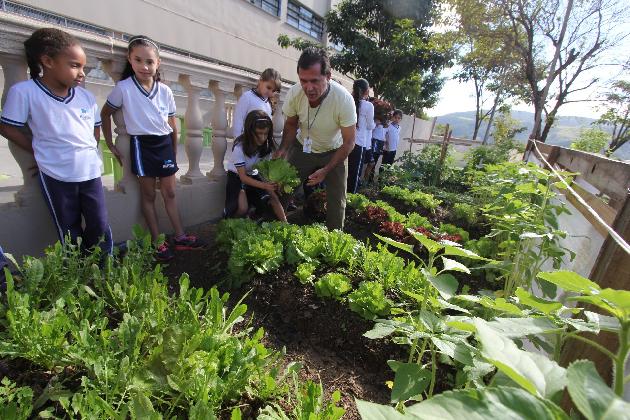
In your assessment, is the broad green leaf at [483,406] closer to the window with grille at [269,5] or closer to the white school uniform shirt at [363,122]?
the white school uniform shirt at [363,122]

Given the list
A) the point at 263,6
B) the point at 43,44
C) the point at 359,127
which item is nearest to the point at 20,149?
the point at 43,44

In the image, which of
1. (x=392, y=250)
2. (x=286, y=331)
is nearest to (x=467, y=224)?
(x=392, y=250)

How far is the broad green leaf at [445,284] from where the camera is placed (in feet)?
3.71

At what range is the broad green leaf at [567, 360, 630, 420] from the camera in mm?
388

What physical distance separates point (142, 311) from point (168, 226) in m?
1.66

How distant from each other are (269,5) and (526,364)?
1873 cm

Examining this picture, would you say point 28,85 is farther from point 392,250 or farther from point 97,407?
point 392,250

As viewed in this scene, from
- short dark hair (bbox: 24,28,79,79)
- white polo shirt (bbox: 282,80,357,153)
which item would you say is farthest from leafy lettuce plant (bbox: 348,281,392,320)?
short dark hair (bbox: 24,28,79,79)

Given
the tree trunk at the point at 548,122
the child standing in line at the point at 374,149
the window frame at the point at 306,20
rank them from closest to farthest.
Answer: the child standing in line at the point at 374,149 → the tree trunk at the point at 548,122 → the window frame at the point at 306,20

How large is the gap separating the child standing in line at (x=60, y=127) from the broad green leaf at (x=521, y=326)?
2.13 meters

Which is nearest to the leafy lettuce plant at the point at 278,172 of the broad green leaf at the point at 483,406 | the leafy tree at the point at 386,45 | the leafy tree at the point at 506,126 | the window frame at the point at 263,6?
the broad green leaf at the point at 483,406

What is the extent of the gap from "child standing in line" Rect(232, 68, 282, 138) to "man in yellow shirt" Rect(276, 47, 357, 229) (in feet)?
0.83

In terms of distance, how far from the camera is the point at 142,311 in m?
1.67

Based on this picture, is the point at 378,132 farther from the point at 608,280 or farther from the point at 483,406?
the point at 483,406
